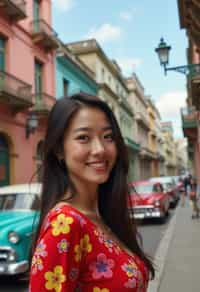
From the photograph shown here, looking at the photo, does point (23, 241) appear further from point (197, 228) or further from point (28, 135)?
point (28, 135)

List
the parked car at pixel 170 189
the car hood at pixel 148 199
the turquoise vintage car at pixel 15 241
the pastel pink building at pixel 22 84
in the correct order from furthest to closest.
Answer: the parked car at pixel 170 189 < the pastel pink building at pixel 22 84 < the car hood at pixel 148 199 < the turquoise vintage car at pixel 15 241

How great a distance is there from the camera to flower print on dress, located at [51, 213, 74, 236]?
52.4 inches

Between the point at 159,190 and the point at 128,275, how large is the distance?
48.3 ft

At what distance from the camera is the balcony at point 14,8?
658 inches

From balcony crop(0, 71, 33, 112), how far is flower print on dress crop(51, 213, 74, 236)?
14.8 meters

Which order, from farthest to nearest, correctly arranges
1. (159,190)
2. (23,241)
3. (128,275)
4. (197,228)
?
(159,190) < (197,228) < (23,241) < (128,275)

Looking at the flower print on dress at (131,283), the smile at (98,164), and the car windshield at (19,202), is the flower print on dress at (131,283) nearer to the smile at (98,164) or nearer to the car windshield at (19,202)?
the smile at (98,164)

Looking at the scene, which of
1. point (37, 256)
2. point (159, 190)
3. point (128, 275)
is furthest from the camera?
point (159, 190)

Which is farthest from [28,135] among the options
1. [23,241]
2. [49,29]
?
[23,241]

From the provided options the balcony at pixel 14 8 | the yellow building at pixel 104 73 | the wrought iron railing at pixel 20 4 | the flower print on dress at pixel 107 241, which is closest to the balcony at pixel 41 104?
the balcony at pixel 14 8

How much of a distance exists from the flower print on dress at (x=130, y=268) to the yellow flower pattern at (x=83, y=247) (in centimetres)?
19

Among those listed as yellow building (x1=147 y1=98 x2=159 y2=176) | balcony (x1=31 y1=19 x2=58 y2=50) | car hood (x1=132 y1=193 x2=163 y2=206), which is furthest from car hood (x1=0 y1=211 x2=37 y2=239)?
yellow building (x1=147 y1=98 x2=159 y2=176)

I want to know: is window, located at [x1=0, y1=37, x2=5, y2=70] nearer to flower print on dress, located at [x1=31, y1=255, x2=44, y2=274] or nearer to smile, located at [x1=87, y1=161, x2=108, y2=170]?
smile, located at [x1=87, y1=161, x2=108, y2=170]

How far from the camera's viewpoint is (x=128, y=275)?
1492mm
